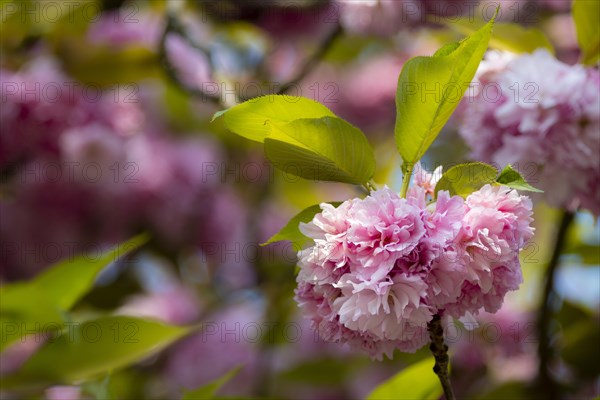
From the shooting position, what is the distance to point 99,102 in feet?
4.53

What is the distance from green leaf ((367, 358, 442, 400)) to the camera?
67 cm

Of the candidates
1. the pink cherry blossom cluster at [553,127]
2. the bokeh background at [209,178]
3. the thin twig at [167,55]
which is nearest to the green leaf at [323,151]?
the pink cherry blossom cluster at [553,127]

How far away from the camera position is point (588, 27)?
2.45 feet

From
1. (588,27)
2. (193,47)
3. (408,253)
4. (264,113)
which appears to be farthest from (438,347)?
(193,47)

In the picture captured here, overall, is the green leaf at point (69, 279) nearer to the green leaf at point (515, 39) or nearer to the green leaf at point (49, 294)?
the green leaf at point (49, 294)

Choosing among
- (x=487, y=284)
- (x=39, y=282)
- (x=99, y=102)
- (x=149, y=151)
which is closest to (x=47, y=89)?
(x=99, y=102)

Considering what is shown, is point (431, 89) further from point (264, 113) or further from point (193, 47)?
point (193, 47)

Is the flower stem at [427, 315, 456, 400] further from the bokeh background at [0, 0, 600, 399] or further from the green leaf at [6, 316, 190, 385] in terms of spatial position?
the bokeh background at [0, 0, 600, 399]

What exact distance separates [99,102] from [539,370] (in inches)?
32.7

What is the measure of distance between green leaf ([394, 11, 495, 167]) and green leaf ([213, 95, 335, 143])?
5 cm

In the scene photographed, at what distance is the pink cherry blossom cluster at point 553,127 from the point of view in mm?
686

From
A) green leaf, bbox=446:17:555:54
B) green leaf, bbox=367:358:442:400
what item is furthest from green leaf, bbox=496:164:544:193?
green leaf, bbox=446:17:555:54

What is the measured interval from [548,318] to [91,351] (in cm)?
54

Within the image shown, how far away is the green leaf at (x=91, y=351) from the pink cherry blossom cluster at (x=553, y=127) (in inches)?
15.4
